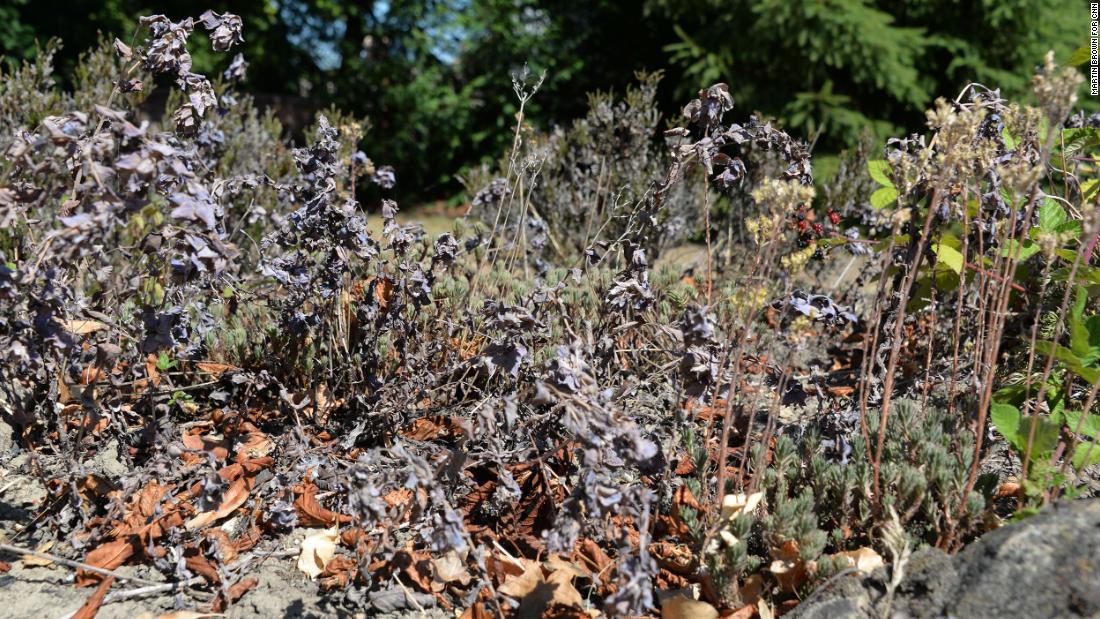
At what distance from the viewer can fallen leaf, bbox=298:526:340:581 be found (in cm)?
210

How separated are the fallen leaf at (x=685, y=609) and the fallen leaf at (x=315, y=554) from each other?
32.3 inches

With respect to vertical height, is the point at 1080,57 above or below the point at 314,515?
above

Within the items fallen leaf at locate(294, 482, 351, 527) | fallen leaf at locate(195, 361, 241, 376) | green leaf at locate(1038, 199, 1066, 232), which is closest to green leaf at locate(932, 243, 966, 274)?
green leaf at locate(1038, 199, 1066, 232)

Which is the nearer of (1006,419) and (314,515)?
(1006,419)

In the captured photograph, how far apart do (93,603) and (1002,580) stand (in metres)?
1.89

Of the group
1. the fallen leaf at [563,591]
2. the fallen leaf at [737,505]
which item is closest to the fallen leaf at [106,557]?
the fallen leaf at [563,591]

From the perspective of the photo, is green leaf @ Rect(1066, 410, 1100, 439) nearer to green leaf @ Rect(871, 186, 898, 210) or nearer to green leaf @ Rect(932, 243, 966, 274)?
green leaf @ Rect(932, 243, 966, 274)

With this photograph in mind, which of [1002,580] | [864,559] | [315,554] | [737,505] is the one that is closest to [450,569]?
[315,554]

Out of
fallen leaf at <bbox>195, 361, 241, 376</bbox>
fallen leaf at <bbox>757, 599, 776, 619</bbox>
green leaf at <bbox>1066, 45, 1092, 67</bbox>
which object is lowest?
fallen leaf at <bbox>757, 599, 776, 619</bbox>

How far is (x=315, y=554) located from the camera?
83.6 inches

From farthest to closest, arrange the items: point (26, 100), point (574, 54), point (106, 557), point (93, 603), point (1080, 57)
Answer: point (574, 54) → point (26, 100) → point (1080, 57) → point (106, 557) → point (93, 603)

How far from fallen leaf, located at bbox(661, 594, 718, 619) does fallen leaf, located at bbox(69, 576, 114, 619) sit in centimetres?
125

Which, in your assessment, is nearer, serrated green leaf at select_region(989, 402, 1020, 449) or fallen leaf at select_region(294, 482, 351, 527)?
serrated green leaf at select_region(989, 402, 1020, 449)

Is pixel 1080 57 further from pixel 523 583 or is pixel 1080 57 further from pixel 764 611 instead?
pixel 523 583
